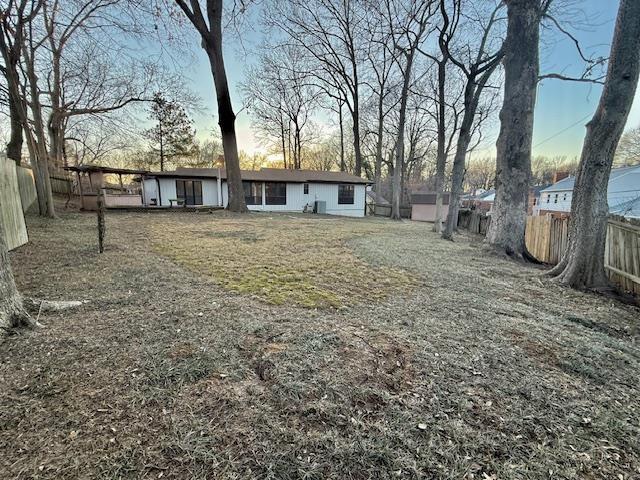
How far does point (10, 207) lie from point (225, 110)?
9183 mm

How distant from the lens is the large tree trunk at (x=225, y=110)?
12.1 m

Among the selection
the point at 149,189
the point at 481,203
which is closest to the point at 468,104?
→ the point at 149,189

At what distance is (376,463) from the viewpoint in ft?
4.44

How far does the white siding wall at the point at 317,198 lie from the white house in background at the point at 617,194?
439 inches

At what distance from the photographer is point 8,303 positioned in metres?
2.31

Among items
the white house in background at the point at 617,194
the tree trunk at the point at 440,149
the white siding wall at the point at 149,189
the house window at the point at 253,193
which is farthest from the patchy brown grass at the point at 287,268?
the white siding wall at the point at 149,189

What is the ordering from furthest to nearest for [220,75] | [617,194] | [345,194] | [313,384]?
[345,194], [617,194], [220,75], [313,384]

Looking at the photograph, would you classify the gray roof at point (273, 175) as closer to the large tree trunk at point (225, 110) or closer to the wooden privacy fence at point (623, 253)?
the large tree trunk at point (225, 110)


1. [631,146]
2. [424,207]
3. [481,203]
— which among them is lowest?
[424,207]

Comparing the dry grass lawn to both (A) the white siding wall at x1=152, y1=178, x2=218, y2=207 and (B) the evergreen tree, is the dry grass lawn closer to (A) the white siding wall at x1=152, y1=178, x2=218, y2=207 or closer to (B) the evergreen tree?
(A) the white siding wall at x1=152, y1=178, x2=218, y2=207

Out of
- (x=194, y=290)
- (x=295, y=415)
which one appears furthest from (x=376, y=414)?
(x=194, y=290)

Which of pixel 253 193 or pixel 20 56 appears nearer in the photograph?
pixel 20 56

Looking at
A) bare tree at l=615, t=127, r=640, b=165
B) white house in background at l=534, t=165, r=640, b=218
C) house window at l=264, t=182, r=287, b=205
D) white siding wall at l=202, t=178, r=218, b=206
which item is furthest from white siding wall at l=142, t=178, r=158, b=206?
bare tree at l=615, t=127, r=640, b=165

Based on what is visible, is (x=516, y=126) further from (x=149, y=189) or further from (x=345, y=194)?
(x=149, y=189)
